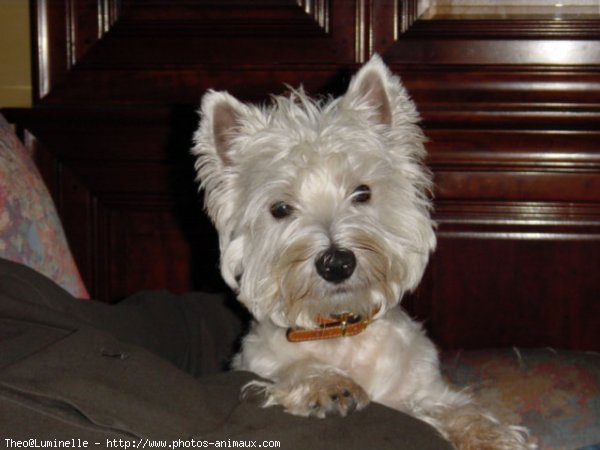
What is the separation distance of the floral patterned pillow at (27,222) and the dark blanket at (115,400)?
32cm

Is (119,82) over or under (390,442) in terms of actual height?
over

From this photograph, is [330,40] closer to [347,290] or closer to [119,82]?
[119,82]

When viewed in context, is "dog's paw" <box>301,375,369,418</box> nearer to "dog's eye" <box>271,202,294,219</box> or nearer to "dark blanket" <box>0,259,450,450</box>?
"dark blanket" <box>0,259,450,450</box>

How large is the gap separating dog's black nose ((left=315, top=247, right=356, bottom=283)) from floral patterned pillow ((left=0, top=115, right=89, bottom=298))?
0.80m

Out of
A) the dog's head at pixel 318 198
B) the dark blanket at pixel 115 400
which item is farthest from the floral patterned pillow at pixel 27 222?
the dog's head at pixel 318 198

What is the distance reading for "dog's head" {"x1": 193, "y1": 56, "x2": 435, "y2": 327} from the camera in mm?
1940

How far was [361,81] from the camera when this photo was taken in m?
2.12

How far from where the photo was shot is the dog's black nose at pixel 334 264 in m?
1.88

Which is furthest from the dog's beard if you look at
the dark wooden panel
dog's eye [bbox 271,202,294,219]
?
the dark wooden panel

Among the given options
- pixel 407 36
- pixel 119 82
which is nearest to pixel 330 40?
pixel 407 36

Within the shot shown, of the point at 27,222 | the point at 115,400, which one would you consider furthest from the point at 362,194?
the point at 115,400

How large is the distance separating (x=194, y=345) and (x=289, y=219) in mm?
766

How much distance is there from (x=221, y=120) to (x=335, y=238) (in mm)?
514

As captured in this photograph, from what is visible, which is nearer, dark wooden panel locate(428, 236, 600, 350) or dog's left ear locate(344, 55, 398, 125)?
dog's left ear locate(344, 55, 398, 125)
